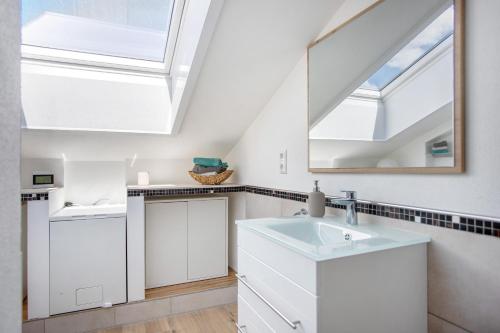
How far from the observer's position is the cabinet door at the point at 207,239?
8.81 ft

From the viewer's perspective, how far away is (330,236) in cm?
148

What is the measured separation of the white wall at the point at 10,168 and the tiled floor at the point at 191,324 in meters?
1.66

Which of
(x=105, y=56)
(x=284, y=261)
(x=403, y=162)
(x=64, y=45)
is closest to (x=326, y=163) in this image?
(x=403, y=162)

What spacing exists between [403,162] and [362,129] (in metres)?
0.30

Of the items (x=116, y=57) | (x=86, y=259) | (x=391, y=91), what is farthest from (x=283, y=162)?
(x=86, y=259)

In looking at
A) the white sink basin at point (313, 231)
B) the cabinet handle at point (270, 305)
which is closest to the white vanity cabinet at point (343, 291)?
the cabinet handle at point (270, 305)

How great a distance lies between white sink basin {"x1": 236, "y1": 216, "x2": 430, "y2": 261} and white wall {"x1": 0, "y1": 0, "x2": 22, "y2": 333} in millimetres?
778

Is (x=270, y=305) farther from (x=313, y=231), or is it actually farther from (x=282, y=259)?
(x=313, y=231)

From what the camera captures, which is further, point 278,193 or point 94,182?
point 94,182

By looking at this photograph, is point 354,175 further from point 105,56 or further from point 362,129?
point 105,56

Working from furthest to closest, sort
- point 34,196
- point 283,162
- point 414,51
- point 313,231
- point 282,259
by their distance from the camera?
point 283,162, point 34,196, point 313,231, point 414,51, point 282,259

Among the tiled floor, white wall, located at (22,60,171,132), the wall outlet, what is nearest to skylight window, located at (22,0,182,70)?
white wall, located at (22,60,171,132)

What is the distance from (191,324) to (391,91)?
2041mm

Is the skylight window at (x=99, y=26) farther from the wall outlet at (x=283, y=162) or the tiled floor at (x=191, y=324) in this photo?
the tiled floor at (x=191, y=324)
